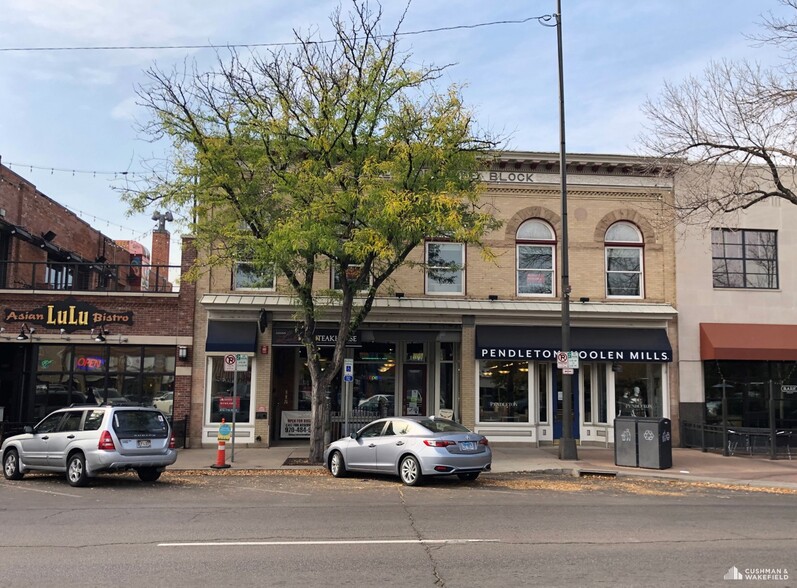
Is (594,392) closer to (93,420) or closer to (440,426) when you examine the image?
(440,426)

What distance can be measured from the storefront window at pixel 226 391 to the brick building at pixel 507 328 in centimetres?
3

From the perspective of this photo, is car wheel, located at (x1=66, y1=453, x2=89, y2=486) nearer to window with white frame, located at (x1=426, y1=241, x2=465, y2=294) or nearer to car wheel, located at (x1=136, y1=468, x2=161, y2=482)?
car wheel, located at (x1=136, y1=468, x2=161, y2=482)

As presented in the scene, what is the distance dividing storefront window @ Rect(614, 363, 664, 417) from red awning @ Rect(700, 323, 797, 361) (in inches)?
64.1

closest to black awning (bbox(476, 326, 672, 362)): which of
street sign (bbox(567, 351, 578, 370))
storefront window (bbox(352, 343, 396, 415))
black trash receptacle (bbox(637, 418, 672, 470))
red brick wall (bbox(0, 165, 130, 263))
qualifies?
street sign (bbox(567, 351, 578, 370))

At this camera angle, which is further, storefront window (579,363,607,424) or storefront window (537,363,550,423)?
storefront window (579,363,607,424)

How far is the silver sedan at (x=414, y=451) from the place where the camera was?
12.9m

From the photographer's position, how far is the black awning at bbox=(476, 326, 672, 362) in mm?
19703

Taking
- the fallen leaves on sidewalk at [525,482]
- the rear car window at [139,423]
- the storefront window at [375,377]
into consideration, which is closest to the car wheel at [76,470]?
the rear car window at [139,423]

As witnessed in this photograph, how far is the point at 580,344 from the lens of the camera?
65.5 feet

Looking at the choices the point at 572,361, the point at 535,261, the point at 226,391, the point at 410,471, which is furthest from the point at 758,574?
the point at 226,391

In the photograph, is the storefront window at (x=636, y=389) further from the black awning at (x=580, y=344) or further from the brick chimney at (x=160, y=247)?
the brick chimney at (x=160, y=247)

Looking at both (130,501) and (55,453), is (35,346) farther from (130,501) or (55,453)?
(130,501)

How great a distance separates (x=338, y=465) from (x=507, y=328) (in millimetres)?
7774

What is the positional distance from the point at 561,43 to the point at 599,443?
11.6 metres
